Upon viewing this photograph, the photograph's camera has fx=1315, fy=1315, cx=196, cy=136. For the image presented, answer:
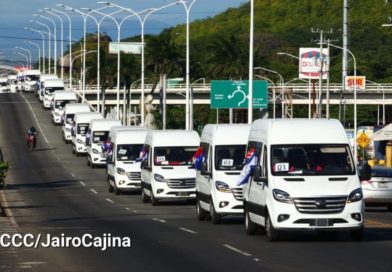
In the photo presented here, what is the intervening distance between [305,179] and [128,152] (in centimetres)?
2549

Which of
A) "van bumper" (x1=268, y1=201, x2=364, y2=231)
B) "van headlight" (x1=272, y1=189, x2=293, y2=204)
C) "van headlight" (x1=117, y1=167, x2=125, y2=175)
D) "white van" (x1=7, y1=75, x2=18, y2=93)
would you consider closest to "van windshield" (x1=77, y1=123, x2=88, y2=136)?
"van headlight" (x1=117, y1=167, x2=125, y2=175)

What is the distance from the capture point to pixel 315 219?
80.6ft

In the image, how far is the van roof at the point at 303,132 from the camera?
2577 cm

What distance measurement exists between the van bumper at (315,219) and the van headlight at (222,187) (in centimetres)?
640

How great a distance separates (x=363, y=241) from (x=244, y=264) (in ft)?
17.6

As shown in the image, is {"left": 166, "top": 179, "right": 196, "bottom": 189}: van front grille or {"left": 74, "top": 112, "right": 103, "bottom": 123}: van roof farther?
{"left": 74, "top": 112, "right": 103, "bottom": 123}: van roof

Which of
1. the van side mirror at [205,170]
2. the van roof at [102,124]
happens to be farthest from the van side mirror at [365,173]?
the van roof at [102,124]

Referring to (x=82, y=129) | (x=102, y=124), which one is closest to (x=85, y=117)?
(x=82, y=129)

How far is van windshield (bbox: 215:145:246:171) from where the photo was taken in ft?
105

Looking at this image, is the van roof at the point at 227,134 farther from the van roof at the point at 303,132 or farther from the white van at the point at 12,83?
the white van at the point at 12,83

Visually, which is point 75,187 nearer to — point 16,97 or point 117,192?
point 117,192

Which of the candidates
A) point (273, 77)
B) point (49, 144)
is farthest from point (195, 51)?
point (49, 144)

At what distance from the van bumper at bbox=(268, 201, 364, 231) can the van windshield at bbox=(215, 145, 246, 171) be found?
23.3 ft

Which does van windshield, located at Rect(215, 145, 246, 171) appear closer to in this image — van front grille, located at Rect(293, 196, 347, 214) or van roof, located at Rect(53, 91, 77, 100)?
van front grille, located at Rect(293, 196, 347, 214)
